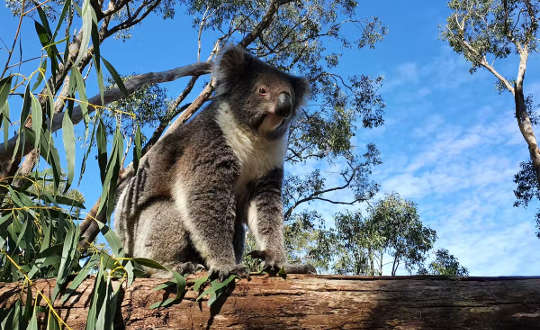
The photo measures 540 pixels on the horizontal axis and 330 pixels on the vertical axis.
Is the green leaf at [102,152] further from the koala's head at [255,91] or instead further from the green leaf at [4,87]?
the koala's head at [255,91]

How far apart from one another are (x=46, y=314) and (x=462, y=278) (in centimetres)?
224

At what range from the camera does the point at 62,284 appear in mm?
2615

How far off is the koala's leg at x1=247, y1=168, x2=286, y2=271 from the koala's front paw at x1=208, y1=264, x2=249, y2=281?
47 cm

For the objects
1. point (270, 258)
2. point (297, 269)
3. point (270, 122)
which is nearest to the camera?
point (297, 269)

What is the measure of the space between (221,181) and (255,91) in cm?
90

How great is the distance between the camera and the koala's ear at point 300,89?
4387mm

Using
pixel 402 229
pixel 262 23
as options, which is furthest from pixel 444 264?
pixel 262 23

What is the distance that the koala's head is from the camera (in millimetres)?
3779

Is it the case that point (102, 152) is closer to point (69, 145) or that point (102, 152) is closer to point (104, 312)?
point (69, 145)

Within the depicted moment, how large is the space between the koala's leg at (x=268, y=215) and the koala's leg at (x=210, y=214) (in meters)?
0.28

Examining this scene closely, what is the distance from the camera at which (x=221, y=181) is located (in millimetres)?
3406

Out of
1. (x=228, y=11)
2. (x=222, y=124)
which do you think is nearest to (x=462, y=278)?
(x=222, y=124)

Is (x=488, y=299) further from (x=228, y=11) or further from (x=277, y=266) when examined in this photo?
(x=228, y=11)

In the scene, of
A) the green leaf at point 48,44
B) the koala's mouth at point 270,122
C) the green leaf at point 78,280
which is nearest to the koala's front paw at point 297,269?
the green leaf at point 78,280
